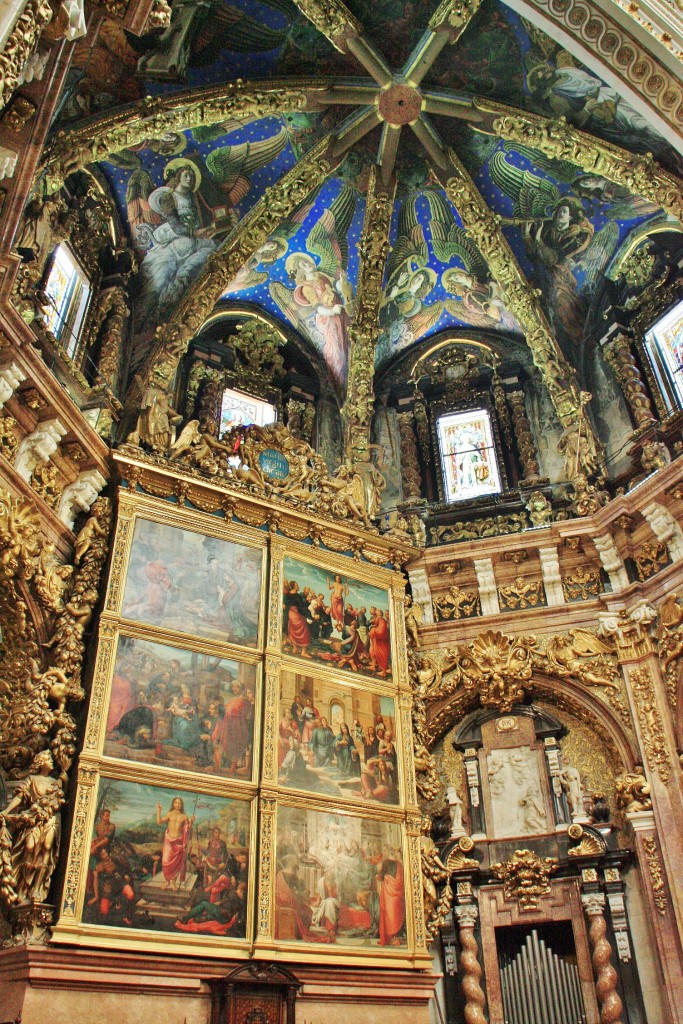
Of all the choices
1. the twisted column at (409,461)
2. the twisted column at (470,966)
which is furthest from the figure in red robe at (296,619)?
the twisted column at (470,966)

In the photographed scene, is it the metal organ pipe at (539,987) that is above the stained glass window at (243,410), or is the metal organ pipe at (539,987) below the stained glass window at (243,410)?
below

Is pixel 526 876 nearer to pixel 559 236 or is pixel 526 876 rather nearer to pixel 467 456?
pixel 467 456

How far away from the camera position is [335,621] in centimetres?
1273

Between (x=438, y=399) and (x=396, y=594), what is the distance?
4837 millimetres

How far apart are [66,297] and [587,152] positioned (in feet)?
27.4

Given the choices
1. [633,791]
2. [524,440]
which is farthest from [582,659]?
[524,440]

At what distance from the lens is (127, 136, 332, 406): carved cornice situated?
14.2 meters

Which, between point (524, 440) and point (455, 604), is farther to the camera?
point (524, 440)

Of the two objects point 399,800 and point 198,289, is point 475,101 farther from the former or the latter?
point 399,800

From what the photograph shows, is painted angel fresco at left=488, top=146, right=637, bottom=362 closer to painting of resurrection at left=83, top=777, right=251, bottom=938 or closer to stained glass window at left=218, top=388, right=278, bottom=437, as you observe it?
stained glass window at left=218, top=388, right=278, bottom=437

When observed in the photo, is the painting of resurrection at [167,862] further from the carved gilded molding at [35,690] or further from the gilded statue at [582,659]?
the gilded statue at [582,659]

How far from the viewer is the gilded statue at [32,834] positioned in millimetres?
8875

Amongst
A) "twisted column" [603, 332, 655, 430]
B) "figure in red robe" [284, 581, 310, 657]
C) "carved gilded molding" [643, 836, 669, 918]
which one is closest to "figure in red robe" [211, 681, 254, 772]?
"figure in red robe" [284, 581, 310, 657]

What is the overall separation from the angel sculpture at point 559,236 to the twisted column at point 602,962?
921cm
